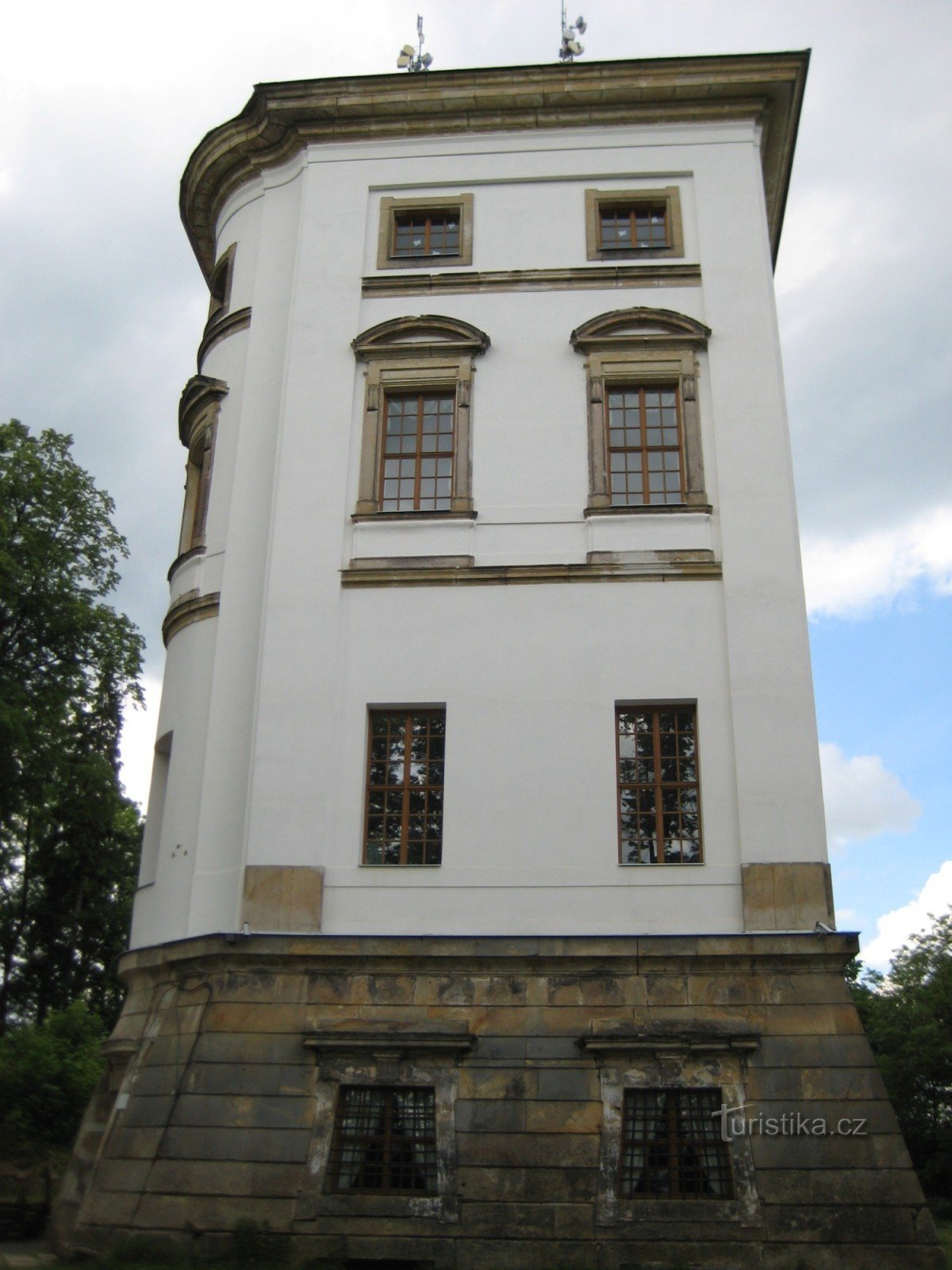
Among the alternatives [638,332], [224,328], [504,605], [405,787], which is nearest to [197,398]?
[224,328]

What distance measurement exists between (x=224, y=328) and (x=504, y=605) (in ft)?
22.8

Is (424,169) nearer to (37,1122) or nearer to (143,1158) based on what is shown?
(143,1158)

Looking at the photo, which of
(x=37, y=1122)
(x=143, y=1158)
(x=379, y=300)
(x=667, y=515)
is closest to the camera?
(x=143, y=1158)

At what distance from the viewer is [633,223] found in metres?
18.2

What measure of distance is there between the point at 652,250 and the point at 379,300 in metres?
4.06

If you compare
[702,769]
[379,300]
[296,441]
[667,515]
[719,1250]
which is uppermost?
[379,300]

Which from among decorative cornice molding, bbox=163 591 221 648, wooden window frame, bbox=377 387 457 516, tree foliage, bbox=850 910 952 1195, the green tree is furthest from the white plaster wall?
tree foliage, bbox=850 910 952 1195

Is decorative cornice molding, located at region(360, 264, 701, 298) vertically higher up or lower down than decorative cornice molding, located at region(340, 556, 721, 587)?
higher up

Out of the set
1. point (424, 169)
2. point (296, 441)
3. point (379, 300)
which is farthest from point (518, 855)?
point (424, 169)

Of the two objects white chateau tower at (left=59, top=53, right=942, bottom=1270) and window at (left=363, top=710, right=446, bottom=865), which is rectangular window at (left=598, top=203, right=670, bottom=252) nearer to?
white chateau tower at (left=59, top=53, right=942, bottom=1270)

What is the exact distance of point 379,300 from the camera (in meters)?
17.7

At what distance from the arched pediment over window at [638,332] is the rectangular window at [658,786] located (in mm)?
5266

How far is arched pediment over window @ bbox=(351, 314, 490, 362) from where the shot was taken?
56.0 ft

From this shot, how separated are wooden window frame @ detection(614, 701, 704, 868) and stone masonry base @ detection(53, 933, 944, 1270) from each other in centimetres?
106
